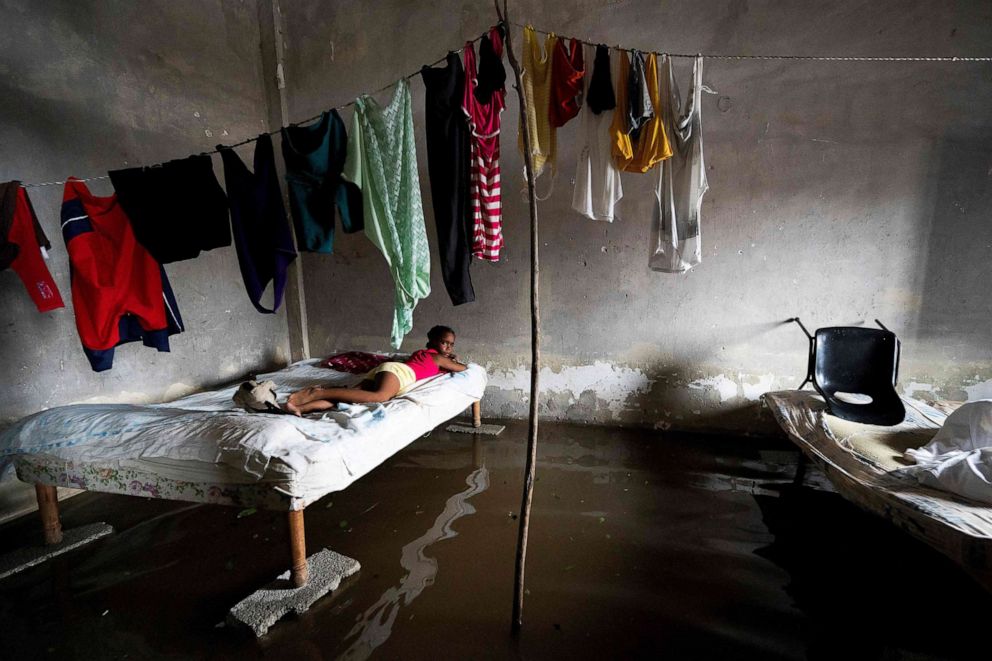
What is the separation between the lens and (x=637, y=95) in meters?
2.54

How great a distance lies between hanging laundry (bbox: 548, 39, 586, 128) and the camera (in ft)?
8.43

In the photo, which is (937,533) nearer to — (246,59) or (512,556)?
(512,556)

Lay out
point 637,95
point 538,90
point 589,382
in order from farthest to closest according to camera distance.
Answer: point 589,382
point 538,90
point 637,95

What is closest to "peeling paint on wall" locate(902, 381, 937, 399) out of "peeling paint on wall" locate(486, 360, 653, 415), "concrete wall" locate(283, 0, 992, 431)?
"concrete wall" locate(283, 0, 992, 431)

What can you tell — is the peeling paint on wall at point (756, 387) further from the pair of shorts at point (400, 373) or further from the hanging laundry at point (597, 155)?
the pair of shorts at point (400, 373)

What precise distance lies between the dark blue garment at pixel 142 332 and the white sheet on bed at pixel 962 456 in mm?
4056

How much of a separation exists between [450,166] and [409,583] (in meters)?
2.08

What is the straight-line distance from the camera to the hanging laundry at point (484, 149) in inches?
97.4

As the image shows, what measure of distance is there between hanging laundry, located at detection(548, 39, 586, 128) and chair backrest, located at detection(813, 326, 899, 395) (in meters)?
2.30

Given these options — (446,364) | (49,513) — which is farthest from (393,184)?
(49,513)

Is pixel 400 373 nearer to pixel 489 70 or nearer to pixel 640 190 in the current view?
pixel 489 70

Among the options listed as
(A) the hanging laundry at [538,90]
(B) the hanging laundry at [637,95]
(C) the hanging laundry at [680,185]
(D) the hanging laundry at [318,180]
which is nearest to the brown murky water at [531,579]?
(C) the hanging laundry at [680,185]

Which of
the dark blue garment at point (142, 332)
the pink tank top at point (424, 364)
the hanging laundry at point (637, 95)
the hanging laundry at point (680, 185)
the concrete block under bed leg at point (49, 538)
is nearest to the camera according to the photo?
the concrete block under bed leg at point (49, 538)

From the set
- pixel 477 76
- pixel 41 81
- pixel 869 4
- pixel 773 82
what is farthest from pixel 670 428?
pixel 41 81
